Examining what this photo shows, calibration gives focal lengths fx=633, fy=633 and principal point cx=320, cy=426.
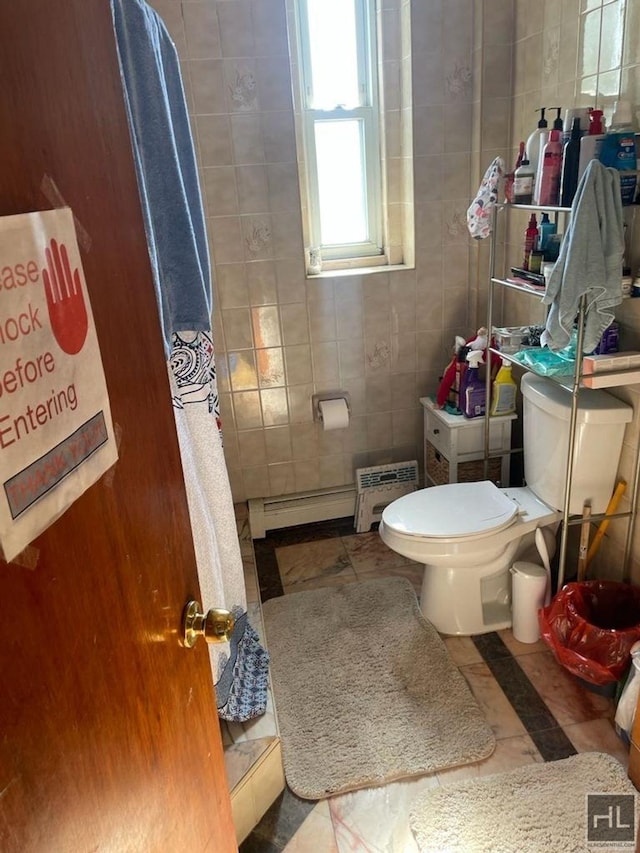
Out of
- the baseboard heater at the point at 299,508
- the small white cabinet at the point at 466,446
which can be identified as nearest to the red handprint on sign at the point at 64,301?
the small white cabinet at the point at 466,446

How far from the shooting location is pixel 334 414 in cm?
267

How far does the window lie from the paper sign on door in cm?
220

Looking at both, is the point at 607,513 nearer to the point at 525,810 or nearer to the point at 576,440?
the point at 576,440

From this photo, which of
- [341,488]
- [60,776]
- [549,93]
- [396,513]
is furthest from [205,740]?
[549,93]

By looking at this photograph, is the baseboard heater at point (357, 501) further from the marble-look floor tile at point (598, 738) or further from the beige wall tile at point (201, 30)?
the beige wall tile at point (201, 30)

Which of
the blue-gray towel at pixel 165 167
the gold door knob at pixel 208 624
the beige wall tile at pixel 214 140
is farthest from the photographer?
the beige wall tile at pixel 214 140

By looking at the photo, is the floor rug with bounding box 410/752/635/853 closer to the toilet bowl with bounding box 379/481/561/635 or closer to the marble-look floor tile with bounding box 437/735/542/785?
the marble-look floor tile with bounding box 437/735/542/785

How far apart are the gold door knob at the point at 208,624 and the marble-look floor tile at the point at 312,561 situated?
5.49 ft

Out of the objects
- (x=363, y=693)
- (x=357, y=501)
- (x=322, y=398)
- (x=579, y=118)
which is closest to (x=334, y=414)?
(x=322, y=398)

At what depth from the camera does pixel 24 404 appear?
Answer: 0.49 metres

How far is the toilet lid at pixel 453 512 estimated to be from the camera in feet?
6.62

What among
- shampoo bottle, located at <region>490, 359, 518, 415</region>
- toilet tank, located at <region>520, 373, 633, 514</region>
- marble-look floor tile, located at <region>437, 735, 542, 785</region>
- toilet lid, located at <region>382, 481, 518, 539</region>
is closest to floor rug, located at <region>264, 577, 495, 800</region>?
marble-look floor tile, located at <region>437, 735, 542, 785</region>

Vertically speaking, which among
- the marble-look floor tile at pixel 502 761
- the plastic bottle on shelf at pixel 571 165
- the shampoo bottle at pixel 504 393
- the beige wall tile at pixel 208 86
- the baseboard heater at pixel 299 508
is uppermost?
the beige wall tile at pixel 208 86

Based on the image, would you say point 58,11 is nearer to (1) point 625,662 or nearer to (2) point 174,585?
(2) point 174,585
